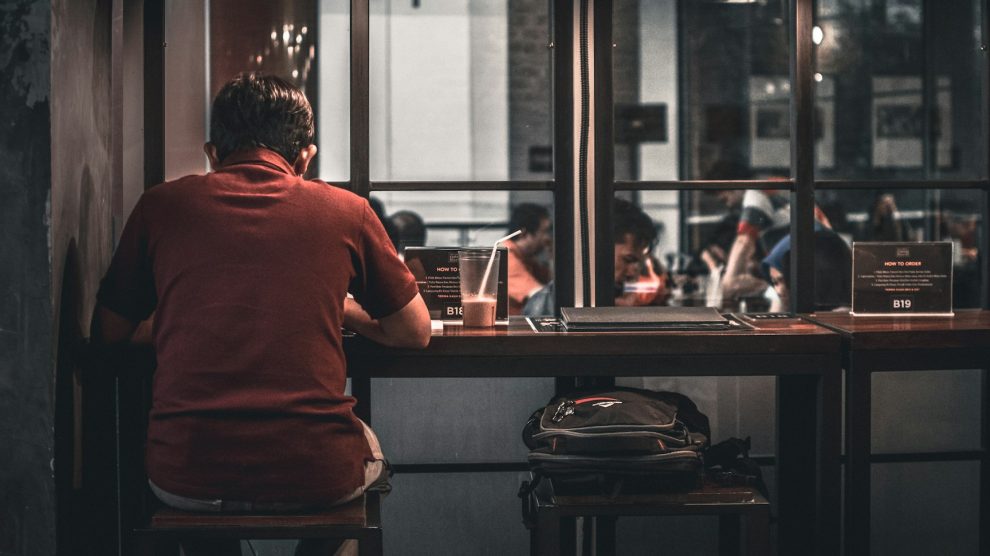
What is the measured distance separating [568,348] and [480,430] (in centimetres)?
68

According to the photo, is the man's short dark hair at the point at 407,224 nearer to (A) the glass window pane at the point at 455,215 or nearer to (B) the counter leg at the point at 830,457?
(A) the glass window pane at the point at 455,215

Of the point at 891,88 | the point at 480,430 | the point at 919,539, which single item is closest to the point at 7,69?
the point at 480,430

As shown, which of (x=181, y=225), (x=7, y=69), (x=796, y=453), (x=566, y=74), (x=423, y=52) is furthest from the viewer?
(x=423, y=52)

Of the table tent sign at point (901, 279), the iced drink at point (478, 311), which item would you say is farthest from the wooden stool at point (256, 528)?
the table tent sign at point (901, 279)

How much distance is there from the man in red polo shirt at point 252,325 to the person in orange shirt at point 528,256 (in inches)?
72.9

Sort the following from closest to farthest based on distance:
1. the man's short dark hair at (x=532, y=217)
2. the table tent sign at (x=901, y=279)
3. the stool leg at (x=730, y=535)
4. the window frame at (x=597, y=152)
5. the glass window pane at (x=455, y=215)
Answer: the stool leg at (x=730, y=535), the table tent sign at (x=901, y=279), the window frame at (x=597, y=152), the man's short dark hair at (x=532, y=217), the glass window pane at (x=455, y=215)

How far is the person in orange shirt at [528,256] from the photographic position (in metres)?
3.98

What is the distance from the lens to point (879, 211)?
27.6 feet

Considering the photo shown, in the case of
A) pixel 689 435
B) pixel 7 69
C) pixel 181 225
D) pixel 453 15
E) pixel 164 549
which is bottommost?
pixel 164 549

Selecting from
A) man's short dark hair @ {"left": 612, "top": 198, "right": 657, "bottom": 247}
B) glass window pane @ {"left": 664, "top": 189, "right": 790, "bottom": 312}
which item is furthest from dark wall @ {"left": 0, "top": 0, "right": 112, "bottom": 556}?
glass window pane @ {"left": 664, "top": 189, "right": 790, "bottom": 312}

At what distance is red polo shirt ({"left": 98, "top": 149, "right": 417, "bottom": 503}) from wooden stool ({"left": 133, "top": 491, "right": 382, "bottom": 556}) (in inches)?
1.5

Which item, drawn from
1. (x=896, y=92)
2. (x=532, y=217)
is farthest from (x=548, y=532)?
(x=896, y=92)

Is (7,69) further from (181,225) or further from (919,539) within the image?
(919,539)

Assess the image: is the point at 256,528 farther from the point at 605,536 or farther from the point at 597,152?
the point at 597,152
